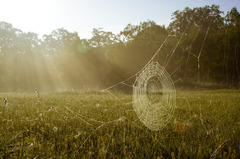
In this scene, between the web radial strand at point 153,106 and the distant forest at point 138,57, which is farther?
the distant forest at point 138,57

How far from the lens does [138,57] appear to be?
82.2ft

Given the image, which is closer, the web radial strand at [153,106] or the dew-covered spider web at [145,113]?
the dew-covered spider web at [145,113]

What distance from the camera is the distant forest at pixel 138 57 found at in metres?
18.3

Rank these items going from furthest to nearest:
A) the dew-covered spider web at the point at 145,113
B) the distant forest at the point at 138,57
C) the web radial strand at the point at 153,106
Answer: the distant forest at the point at 138,57 → the web radial strand at the point at 153,106 → the dew-covered spider web at the point at 145,113

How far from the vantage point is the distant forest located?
18266 millimetres

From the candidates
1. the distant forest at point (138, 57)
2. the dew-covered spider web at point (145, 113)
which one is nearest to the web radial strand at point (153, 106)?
the dew-covered spider web at point (145, 113)

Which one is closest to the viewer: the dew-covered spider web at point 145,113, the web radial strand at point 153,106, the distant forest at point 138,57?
the dew-covered spider web at point 145,113

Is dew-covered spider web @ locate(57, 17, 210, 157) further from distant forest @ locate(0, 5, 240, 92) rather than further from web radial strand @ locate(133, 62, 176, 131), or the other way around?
distant forest @ locate(0, 5, 240, 92)

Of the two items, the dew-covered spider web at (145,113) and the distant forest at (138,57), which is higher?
the distant forest at (138,57)

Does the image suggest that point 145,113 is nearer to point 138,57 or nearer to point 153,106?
point 153,106

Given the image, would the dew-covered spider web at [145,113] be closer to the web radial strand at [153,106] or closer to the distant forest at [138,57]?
the web radial strand at [153,106]

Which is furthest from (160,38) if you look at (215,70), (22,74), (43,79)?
(22,74)

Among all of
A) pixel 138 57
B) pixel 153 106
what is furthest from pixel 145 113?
pixel 138 57

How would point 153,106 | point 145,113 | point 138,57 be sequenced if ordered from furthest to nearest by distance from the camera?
1. point 138,57
2. point 153,106
3. point 145,113
